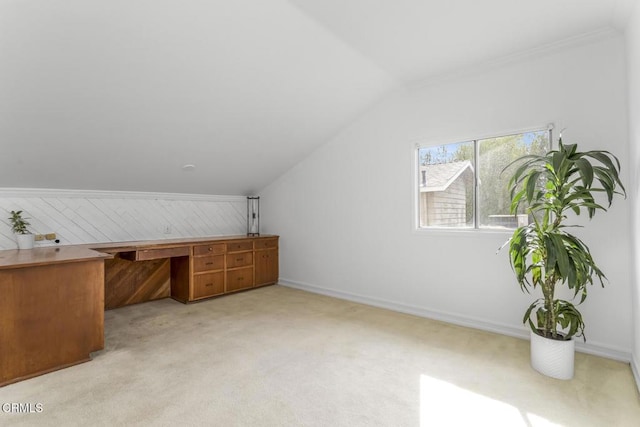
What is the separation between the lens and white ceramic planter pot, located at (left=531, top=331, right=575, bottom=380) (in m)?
2.28

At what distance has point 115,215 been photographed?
13.3 ft

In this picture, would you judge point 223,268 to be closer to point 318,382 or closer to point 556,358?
point 318,382

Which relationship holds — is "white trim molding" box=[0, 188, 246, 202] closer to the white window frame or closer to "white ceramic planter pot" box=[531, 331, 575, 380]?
the white window frame

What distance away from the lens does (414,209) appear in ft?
12.1

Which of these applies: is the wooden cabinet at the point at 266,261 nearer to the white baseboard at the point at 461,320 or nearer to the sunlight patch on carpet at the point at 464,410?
the white baseboard at the point at 461,320

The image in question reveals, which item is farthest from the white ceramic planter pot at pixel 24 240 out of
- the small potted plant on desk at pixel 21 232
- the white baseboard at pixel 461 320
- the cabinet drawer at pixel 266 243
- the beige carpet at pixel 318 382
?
the white baseboard at pixel 461 320

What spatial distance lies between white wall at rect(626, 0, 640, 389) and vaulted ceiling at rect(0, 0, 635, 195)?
252mm

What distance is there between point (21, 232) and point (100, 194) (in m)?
0.87

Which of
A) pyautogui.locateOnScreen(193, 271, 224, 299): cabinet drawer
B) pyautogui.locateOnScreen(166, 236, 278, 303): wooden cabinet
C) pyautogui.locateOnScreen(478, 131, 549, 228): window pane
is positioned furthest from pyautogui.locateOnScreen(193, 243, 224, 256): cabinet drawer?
pyautogui.locateOnScreen(478, 131, 549, 228): window pane

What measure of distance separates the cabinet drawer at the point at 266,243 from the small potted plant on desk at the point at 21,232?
2584mm

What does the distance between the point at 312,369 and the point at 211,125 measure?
8.51ft

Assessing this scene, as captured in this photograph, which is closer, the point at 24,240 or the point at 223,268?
the point at 24,240

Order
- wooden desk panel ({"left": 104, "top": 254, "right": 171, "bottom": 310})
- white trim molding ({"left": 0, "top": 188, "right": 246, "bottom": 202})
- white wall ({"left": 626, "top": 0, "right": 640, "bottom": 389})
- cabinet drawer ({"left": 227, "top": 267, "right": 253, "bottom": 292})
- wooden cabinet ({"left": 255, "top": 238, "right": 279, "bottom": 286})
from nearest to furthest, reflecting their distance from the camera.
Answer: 1. white wall ({"left": 626, "top": 0, "right": 640, "bottom": 389})
2. white trim molding ({"left": 0, "top": 188, "right": 246, "bottom": 202})
3. wooden desk panel ({"left": 104, "top": 254, "right": 171, "bottom": 310})
4. cabinet drawer ({"left": 227, "top": 267, "right": 253, "bottom": 292})
5. wooden cabinet ({"left": 255, "top": 238, "right": 279, "bottom": 286})

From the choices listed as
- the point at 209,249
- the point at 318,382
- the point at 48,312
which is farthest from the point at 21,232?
the point at 318,382
